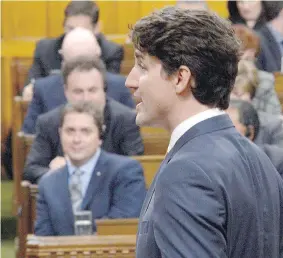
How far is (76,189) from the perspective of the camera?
389 centimetres

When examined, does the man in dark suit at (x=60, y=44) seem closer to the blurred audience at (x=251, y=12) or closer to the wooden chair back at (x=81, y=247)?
the blurred audience at (x=251, y=12)

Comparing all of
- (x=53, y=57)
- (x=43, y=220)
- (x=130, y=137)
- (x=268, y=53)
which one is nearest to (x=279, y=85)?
(x=268, y=53)

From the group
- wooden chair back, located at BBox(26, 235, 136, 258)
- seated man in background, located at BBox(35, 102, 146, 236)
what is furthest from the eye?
seated man in background, located at BBox(35, 102, 146, 236)

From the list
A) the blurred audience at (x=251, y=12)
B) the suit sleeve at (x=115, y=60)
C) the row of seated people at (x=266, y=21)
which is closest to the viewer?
the suit sleeve at (x=115, y=60)

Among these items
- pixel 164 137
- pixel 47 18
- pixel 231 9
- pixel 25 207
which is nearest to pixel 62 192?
pixel 25 207

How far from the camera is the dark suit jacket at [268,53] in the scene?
573 cm

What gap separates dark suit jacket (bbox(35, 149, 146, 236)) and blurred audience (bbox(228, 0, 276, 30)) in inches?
101

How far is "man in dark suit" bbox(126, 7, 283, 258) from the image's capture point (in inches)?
58.4

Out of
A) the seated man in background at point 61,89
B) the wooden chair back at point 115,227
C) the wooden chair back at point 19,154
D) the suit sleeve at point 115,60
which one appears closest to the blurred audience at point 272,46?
the suit sleeve at point 115,60

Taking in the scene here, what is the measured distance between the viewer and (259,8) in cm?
623

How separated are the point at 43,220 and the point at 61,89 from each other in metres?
1.36

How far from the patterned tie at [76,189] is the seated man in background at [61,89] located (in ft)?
3.66

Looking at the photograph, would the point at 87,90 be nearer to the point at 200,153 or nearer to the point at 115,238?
the point at 115,238

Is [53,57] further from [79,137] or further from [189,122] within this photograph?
[189,122]
